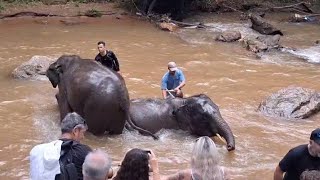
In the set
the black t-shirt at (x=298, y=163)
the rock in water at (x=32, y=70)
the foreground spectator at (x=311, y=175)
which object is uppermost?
the foreground spectator at (x=311, y=175)

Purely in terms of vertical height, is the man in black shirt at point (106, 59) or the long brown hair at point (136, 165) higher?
the long brown hair at point (136, 165)

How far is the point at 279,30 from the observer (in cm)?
1858

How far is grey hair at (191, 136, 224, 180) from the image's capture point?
12.6ft

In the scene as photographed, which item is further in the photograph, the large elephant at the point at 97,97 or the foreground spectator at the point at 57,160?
the large elephant at the point at 97,97

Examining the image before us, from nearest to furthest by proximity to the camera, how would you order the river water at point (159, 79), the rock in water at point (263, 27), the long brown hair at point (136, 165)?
1. the long brown hair at point (136, 165)
2. the river water at point (159, 79)
3. the rock in water at point (263, 27)

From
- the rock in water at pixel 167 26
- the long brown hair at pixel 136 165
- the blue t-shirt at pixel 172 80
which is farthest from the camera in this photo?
the rock in water at pixel 167 26

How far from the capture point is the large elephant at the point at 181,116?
345 inches

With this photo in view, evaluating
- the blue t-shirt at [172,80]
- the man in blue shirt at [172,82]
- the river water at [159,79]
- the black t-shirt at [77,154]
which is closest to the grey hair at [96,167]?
the black t-shirt at [77,154]

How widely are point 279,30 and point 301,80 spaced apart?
596 centimetres

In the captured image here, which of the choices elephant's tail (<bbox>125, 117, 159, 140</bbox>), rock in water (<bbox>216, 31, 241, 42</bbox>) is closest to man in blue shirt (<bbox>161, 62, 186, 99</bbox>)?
elephant's tail (<bbox>125, 117, 159, 140</bbox>)

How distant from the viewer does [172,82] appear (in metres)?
10.3

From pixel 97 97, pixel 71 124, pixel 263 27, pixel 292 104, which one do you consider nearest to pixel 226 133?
pixel 97 97

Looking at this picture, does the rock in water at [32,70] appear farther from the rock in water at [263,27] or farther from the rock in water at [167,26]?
the rock in water at [263,27]

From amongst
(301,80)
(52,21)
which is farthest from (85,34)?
(301,80)
